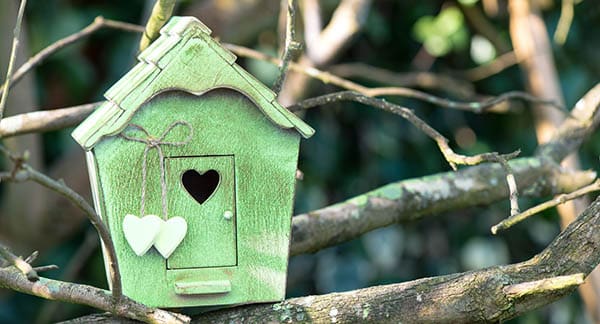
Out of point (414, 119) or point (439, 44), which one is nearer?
point (414, 119)

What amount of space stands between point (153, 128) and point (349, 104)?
1.69 metres

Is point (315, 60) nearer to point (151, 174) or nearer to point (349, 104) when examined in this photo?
point (349, 104)

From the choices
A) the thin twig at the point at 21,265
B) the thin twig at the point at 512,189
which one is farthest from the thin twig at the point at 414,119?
the thin twig at the point at 21,265

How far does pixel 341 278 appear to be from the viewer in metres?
2.57

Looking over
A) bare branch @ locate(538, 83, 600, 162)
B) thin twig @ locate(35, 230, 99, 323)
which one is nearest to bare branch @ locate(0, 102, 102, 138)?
bare branch @ locate(538, 83, 600, 162)

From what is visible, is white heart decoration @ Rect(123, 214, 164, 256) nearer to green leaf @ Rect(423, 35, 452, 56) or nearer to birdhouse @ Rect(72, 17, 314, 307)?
birdhouse @ Rect(72, 17, 314, 307)

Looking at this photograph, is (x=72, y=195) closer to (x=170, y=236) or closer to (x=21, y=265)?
(x=21, y=265)

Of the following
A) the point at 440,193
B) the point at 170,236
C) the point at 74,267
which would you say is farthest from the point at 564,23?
the point at 170,236

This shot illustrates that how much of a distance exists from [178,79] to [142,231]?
0.55 ft

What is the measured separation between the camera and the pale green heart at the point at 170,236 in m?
1.05

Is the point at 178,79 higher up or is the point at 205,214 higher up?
the point at 178,79

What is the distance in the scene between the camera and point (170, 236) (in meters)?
1.05

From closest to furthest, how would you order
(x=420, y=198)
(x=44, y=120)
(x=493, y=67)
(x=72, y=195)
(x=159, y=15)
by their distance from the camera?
(x=72, y=195), (x=159, y=15), (x=44, y=120), (x=420, y=198), (x=493, y=67)

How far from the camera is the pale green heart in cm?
105
